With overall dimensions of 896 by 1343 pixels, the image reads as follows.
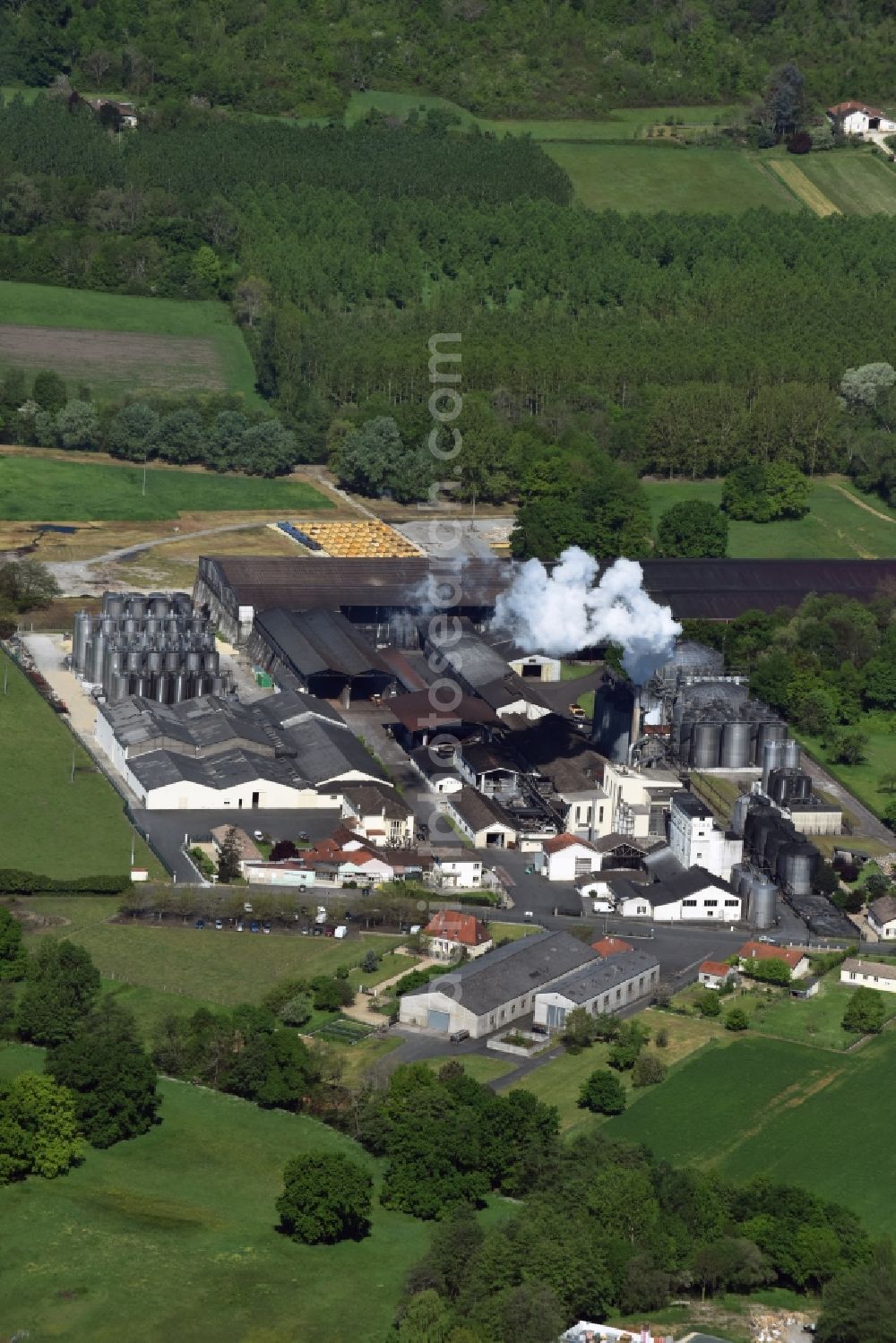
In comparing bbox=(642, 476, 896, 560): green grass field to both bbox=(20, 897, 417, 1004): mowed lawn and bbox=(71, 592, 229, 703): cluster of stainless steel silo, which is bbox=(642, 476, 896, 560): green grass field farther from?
bbox=(20, 897, 417, 1004): mowed lawn

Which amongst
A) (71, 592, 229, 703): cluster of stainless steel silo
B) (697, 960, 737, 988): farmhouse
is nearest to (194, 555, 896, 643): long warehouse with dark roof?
(71, 592, 229, 703): cluster of stainless steel silo

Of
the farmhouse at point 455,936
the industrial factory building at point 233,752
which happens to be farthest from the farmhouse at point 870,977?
the industrial factory building at point 233,752

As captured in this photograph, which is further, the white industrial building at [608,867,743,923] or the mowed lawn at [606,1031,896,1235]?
the white industrial building at [608,867,743,923]

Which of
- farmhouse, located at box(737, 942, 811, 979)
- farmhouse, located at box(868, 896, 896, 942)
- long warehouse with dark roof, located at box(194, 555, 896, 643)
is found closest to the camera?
farmhouse, located at box(737, 942, 811, 979)

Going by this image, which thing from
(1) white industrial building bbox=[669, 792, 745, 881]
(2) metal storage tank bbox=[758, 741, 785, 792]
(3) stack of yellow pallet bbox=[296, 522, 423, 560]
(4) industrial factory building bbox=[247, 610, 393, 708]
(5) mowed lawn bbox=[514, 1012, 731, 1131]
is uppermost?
(3) stack of yellow pallet bbox=[296, 522, 423, 560]

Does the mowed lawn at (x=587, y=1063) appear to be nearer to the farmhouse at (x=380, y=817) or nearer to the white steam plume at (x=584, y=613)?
the farmhouse at (x=380, y=817)

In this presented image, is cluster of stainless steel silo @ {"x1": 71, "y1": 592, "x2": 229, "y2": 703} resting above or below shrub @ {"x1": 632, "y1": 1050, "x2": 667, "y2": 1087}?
above

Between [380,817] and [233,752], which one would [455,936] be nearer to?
[380,817]

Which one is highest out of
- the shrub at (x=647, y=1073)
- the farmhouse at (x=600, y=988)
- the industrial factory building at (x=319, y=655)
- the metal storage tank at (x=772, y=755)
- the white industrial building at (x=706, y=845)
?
the industrial factory building at (x=319, y=655)
